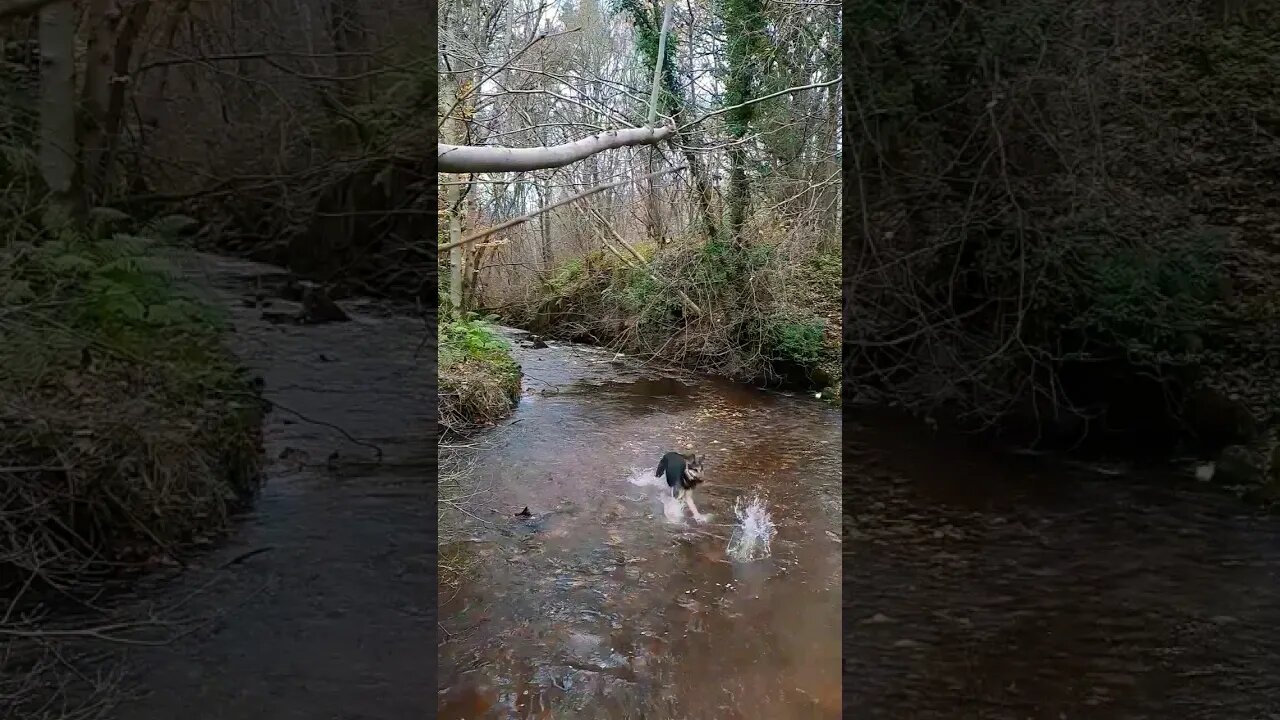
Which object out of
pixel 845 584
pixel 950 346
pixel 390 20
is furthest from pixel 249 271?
pixel 950 346

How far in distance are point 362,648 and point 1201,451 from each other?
1.67 m

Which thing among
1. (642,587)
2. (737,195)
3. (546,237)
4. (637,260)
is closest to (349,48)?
(642,587)

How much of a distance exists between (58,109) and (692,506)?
259 cm

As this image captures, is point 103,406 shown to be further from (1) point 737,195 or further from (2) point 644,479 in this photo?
(1) point 737,195

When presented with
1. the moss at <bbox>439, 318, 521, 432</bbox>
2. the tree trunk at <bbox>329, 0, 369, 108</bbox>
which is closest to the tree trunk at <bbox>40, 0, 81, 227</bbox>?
the tree trunk at <bbox>329, 0, 369, 108</bbox>

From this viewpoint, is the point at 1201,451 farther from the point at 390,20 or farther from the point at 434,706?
the point at 390,20

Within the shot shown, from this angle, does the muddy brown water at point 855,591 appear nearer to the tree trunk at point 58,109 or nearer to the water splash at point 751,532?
the tree trunk at point 58,109

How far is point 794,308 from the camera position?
5.50 meters

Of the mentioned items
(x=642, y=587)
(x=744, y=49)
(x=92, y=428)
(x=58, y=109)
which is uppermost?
(x=744, y=49)

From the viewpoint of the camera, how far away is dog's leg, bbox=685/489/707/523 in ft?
10.4

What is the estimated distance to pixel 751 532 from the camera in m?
3.02

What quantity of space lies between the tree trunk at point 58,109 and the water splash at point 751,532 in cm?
225

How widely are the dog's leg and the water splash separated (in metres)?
0.15

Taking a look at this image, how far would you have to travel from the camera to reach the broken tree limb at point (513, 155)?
7.83 feet
